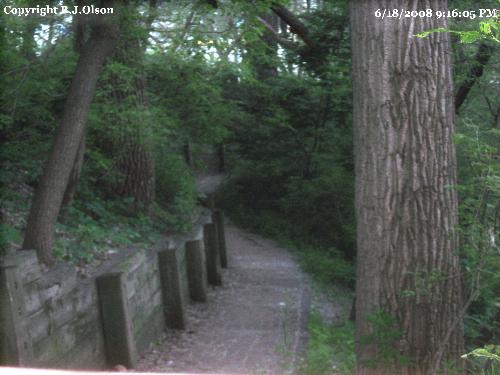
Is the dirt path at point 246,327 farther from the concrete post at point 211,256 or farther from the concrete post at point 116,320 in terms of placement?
the concrete post at point 116,320

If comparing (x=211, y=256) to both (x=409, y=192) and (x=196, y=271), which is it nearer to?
(x=196, y=271)

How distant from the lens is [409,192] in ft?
14.9

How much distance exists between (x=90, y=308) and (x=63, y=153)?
158 centimetres

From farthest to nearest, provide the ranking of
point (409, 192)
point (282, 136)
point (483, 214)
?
point (282, 136) → point (409, 192) → point (483, 214)

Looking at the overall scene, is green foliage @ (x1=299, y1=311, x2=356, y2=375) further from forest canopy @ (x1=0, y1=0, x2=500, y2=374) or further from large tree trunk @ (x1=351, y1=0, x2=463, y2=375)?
large tree trunk @ (x1=351, y1=0, x2=463, y2=375)

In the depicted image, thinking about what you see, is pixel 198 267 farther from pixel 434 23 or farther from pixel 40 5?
pixel 434 23

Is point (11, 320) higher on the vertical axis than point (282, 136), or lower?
lower

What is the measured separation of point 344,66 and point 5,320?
324 inches

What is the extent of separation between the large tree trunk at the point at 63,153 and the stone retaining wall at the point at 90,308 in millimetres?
466

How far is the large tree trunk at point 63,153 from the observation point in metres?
6.74

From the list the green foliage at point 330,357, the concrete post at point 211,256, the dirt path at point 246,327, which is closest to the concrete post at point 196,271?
the dirt path at point 246,327

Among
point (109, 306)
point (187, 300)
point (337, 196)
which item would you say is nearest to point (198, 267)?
point (187, 300)

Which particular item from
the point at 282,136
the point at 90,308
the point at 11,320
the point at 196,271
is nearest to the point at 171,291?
the point at 196,271

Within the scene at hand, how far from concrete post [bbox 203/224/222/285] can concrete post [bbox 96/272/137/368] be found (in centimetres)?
518
